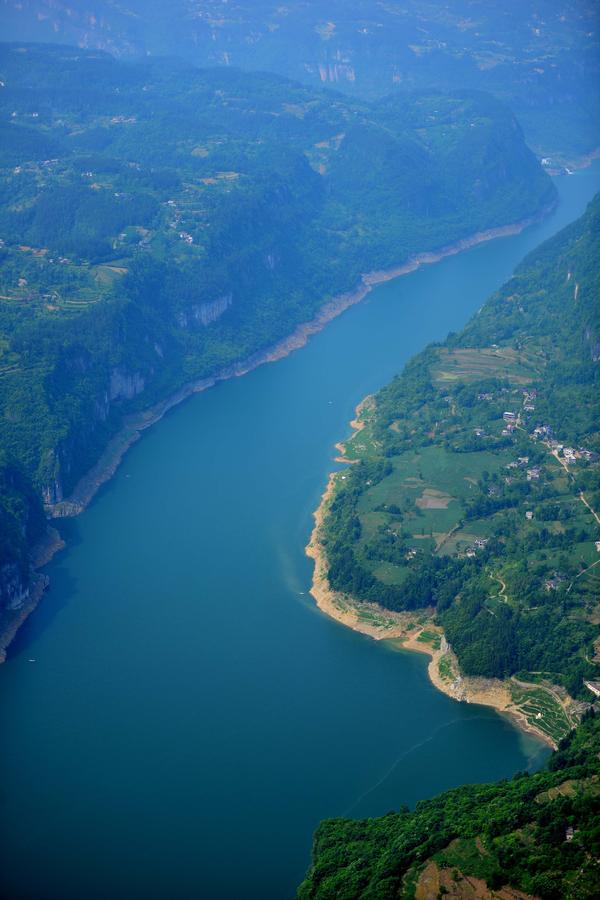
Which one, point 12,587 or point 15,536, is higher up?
point 15,536

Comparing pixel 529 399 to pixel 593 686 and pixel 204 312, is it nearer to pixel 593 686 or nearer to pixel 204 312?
pixel 204 312

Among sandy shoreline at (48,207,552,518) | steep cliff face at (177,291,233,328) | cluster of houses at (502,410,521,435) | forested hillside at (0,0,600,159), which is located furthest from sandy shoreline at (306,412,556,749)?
forested hillside at (0,0,600,159)

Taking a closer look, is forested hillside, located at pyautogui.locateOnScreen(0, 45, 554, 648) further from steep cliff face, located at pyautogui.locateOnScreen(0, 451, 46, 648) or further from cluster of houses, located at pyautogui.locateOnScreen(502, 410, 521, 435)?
cluster of houses, located at pyautogui.locateOnScreen(502, 410, 521, 435)

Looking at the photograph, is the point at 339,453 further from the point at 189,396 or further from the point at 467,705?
the point at 467,705

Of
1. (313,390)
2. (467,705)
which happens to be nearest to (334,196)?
(313,390)

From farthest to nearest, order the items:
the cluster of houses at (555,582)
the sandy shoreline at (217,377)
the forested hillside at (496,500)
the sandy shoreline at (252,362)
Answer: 1. the sandy shoreline at (252,362)
2. the sandy shoreline at (217,377)
3. the cluster of houses at (555,582)
4. the forested hillside at (496,500)

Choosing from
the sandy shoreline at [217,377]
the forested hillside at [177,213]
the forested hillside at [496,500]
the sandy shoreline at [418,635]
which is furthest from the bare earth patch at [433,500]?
the forested hillside at [177,213]

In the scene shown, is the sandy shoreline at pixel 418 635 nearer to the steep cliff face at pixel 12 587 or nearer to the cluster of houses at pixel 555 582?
the cluster of houses at pixel 555 582

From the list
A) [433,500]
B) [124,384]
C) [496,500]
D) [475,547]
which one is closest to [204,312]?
[124,384]
